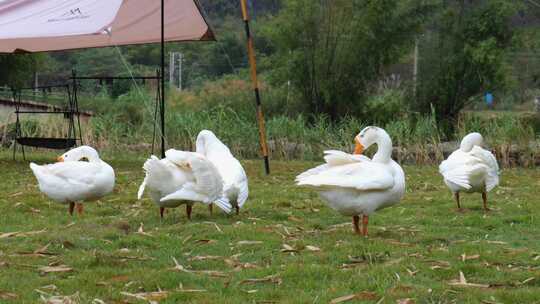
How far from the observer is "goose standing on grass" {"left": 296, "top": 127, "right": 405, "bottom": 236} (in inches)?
276

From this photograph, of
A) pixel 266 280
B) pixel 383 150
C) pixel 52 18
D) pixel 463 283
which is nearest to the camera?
pixel 463 283

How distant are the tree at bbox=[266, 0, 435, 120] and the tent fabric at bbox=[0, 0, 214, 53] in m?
6.41

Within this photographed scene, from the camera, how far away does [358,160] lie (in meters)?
7.41

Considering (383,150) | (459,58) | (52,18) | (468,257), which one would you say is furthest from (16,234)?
(459,58)

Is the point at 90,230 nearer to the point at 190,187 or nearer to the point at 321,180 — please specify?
the point at 190,187

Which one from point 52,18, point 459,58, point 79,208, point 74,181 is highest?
point 52,18

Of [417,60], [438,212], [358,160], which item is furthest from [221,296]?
[417,60]

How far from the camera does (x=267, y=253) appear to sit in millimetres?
6465

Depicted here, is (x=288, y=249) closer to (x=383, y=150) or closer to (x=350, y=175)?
(x=350, y=175)

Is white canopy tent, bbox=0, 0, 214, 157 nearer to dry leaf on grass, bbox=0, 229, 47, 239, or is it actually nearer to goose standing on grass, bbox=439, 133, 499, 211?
goose standing on grass, bbox=439, 133, 499, 211

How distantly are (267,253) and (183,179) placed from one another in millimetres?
1610

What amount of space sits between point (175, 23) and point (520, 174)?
20.3 feet

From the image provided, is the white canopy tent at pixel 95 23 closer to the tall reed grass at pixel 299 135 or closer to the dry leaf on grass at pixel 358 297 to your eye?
the tall reed grass at pixel 299 135

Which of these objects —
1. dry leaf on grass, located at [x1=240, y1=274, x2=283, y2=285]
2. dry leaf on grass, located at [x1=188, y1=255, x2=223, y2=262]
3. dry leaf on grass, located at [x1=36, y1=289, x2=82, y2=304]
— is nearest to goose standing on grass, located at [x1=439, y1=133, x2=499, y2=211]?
dry leaf on grass, located at [x1=188, y1=255, x2=223, y2=262]
